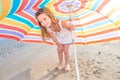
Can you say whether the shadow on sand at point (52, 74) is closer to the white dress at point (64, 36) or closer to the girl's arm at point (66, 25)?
the white dress at point (64, 36)

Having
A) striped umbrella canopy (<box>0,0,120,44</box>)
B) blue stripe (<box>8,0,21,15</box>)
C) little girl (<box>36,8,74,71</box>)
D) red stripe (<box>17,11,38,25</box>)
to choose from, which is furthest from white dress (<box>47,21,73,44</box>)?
blue stripe (<box>8,0,21,15</box>)

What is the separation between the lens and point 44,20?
3.12 metres

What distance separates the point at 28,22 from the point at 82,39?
724 mm

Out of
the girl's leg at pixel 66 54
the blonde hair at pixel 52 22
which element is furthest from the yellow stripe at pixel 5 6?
the girl's leg at pixel 66 54

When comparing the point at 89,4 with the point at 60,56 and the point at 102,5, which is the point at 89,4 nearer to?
the point at 102,5

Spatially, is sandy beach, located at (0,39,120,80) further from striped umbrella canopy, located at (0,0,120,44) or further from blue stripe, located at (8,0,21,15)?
blue stripe, located at (8,0,21,15)

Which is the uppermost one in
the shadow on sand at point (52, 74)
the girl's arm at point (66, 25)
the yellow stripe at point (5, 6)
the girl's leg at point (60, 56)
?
the yellow stripe at point (5, 6)

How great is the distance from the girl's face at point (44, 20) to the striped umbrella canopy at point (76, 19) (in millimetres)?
100

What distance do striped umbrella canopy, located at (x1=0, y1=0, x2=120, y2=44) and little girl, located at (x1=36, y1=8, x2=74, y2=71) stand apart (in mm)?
71

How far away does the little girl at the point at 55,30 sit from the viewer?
308 cm

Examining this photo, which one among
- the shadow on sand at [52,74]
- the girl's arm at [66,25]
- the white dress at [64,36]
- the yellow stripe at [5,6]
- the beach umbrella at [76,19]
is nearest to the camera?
the yellow stripe at [5,6]

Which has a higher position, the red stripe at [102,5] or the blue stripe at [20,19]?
the red stripe at [102,5]

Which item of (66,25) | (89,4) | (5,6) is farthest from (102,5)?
(5,6)

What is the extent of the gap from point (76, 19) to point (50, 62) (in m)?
0.98
